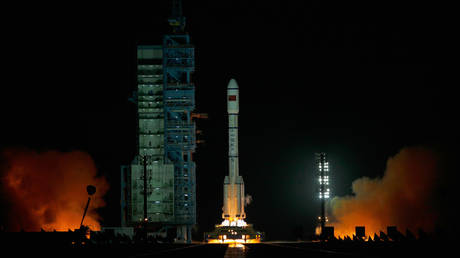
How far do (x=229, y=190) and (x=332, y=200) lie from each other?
479 inches

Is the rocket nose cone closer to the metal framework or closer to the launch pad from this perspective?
the metal framework

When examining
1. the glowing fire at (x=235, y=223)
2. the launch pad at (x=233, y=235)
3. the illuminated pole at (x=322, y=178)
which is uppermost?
the illuminated pole at (x=322, y=178)

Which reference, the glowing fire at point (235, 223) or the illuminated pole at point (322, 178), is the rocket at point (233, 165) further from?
the illuminated pole at point (322, 178)

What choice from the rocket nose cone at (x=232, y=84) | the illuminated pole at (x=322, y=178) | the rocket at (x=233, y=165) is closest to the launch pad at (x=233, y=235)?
the rocket at (x=233, y=165)

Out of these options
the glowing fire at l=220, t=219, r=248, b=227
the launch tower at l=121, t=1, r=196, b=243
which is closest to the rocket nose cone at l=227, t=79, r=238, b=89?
the launch tower at l=121, t=1, r=196, b=243

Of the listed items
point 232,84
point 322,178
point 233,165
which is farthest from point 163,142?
point 322,178

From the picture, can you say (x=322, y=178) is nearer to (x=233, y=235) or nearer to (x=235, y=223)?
(x=233, y=235)

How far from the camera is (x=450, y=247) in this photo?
38.1m

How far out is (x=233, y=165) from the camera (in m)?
96.9

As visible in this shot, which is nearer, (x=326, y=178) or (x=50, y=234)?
(x=50, y=234)

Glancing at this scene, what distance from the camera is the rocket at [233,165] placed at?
96250 millimetres

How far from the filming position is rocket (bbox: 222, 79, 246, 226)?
96.2 meters

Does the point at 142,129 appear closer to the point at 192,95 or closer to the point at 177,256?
the point at 192,95

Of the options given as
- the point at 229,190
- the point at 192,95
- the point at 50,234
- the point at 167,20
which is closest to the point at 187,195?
the point at 229,190
